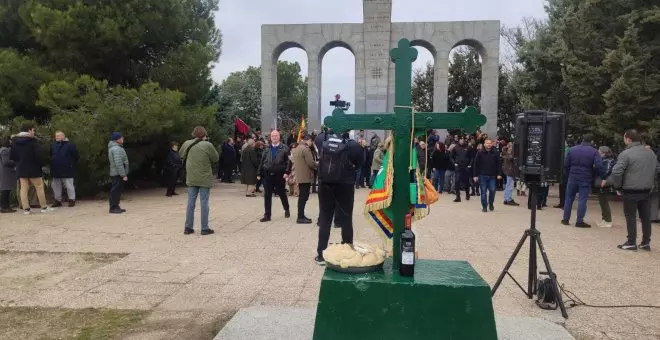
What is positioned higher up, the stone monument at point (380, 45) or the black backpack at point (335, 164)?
the stone monument at point (380, 45)

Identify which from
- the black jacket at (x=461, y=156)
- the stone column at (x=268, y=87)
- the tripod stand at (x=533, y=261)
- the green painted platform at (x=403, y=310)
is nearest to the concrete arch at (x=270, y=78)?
the stone column at (x=268, y=87)

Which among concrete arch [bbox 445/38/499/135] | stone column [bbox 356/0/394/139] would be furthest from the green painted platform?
concrete arch [bbox 445/38/499/135]

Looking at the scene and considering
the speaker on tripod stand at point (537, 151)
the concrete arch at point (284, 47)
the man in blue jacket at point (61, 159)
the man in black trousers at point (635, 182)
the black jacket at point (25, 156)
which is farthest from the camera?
the concrete arch at point (284, 47)

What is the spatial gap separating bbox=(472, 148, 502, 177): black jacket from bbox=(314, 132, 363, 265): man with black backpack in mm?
6321

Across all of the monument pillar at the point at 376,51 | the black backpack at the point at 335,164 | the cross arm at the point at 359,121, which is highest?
the monument pillar at the point at 376,51

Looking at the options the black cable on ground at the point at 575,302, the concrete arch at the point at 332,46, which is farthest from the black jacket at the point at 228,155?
the black cable on ground at the point at 575,302

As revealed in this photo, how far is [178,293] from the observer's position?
17.4 feet

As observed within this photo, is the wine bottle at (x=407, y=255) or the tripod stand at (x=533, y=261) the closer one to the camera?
the wine bottle at (x=407, y=255)

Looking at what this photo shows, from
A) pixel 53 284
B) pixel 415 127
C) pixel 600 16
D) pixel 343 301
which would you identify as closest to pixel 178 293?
pixel 53 284

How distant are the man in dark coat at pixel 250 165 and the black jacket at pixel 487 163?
6199 millimetres

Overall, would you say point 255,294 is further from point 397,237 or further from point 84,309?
point 397,237

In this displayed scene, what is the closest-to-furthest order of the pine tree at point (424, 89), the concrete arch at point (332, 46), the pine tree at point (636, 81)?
the pine tree at point (636, 81), the concrete arch at point (332, 46), the pine tree at point (424, 89)

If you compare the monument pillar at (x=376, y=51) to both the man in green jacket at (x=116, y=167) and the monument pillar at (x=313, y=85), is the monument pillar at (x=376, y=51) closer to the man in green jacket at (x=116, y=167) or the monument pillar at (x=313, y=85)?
the monument pillar at (x=313, y=85)

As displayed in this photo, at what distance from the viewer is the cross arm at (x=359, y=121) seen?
11.7 ft
